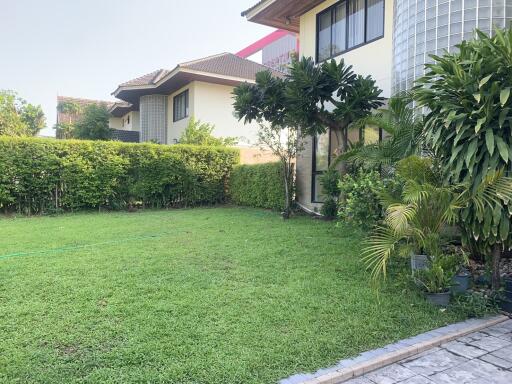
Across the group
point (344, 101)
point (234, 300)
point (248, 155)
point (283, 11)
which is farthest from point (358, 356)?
point (248, 155)

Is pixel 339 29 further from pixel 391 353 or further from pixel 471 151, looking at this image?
pixel 391 353

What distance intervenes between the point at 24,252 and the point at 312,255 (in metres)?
4.72

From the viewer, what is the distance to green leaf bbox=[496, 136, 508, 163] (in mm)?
3992

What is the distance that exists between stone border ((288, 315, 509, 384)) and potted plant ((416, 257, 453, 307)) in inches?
14.1

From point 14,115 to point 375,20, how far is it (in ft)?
56.9

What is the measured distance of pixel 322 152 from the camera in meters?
11.6

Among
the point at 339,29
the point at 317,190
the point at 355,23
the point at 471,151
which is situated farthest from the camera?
the point at 317,190

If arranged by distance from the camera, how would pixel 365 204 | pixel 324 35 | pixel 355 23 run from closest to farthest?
pixel 365 204 → pixel 355 23 → pixel 324 35

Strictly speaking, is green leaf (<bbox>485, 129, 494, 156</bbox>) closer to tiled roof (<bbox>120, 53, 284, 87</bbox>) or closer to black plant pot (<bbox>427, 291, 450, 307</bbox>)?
black plant pot (<bbox>427, 291, 450, 307</bbox>)

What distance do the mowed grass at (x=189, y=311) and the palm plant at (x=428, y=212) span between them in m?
0.58

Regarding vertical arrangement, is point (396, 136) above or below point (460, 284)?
above

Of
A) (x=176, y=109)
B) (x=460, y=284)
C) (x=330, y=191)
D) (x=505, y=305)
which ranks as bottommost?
(x=505, y=305)

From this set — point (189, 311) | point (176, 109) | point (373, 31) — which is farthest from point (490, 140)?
point (176, 109)

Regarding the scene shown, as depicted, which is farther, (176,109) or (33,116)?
(33,116)
